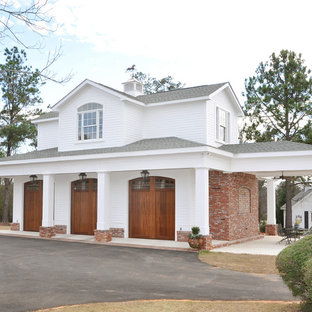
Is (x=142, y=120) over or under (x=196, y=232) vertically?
over

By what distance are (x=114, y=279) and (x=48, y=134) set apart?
1588cm

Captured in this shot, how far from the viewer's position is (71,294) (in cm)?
854

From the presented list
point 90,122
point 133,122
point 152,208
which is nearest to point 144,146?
point 133,122

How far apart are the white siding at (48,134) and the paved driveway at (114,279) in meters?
10.1

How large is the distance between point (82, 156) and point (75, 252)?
505cm

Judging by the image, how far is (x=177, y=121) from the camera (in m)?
19.5

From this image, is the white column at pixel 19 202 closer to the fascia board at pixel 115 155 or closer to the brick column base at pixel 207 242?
the fascia board at pixel 115 155

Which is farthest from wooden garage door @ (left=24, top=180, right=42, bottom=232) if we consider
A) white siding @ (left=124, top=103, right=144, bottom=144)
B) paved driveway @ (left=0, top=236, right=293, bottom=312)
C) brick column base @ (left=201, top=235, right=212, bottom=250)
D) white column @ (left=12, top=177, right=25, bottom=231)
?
brick column base @ (left=201, top=235, right=212, bottom=250)

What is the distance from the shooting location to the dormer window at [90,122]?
65.9 feet

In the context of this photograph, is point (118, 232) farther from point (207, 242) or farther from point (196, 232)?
point (207, 242)

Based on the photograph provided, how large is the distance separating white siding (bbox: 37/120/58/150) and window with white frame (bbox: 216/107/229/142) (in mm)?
10057

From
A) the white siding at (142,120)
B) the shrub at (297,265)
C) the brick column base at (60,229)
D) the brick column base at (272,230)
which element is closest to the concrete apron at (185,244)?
the brick column base at (60,229)

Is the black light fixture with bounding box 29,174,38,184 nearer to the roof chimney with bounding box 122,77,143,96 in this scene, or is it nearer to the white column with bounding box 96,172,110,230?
the white column with bounding box 96,172,110,230

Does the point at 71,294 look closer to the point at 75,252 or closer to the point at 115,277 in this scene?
the point at 115,277
